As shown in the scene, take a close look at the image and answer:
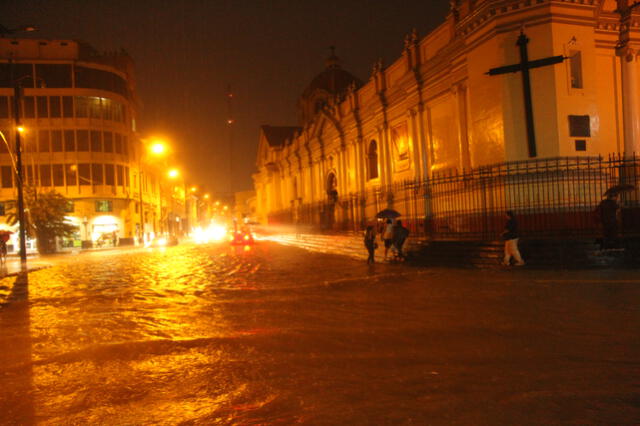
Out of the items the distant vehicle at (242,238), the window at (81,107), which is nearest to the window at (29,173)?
the window at (81,107)

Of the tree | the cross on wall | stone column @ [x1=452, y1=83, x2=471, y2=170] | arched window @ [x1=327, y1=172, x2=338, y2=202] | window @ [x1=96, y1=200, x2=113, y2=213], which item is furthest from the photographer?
window @ [x1=96, y1=200, x2=113, y2=213]

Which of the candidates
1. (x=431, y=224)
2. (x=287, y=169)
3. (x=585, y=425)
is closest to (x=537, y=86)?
(x=431, y=224)

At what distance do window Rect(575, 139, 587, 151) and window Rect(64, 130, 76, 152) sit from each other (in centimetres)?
4330

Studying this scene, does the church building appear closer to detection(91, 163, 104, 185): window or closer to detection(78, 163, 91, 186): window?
detection(91, 163, 104, 185): window

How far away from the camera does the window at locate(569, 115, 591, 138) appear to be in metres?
15.3

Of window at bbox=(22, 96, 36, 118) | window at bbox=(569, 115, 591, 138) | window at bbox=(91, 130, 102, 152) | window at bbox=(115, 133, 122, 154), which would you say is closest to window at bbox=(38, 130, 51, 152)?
window at bbox=(22, 96, 36, 118)

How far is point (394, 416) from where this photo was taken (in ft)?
13.4

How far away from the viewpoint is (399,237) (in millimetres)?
16328

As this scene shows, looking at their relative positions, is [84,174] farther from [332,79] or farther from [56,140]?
[332,79]

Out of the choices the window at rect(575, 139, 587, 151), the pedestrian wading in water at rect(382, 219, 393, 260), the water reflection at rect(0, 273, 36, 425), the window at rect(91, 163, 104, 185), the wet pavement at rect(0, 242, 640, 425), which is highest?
the window at rect(91, 163, 104, 185)

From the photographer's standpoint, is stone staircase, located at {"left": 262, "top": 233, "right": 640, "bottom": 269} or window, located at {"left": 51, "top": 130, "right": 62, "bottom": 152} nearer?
stone staircase, located at {"left": 262, "top": 233, "right": 640, "bottom": 269}

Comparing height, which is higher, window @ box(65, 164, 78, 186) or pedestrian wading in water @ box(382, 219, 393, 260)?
window @ box(65, 164, 78, 186)

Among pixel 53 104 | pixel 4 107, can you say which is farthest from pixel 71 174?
pixel 4 107

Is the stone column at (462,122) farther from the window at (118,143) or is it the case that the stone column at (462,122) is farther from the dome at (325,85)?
the window at (118,143)
